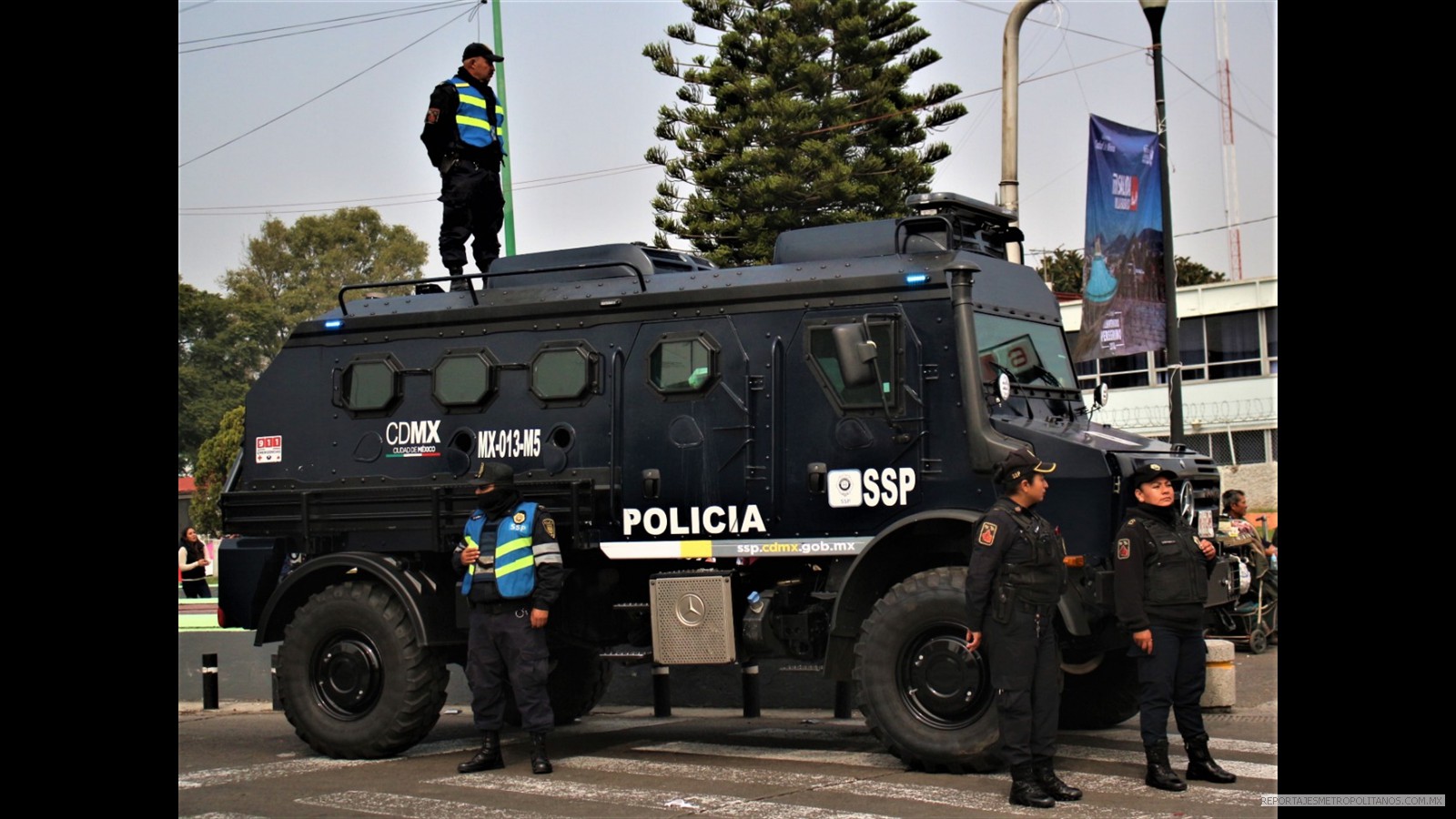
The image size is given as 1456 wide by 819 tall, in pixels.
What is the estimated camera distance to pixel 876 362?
998 cm

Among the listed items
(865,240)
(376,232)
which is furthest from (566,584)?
(376,232)

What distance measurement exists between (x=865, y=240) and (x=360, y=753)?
16.7 feet

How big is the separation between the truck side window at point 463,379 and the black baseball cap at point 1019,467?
411 centimetres

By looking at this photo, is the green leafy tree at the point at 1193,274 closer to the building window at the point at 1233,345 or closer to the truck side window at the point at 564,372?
the building window at the point at 1233,345

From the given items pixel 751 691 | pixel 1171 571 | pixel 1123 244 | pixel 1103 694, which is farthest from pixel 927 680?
pixel 1123 244

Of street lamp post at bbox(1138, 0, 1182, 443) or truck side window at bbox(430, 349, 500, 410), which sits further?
street lamp post at bbox(1138, 0, 1182, 443)

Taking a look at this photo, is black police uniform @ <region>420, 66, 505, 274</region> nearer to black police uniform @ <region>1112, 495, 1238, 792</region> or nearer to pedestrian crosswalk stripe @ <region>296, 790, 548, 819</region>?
pedestrian crosswalk stripe @ <region>296, 790, 548, 819</region>

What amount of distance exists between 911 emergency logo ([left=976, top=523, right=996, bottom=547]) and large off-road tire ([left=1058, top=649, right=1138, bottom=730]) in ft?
9.11

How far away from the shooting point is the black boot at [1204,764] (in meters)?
9.01

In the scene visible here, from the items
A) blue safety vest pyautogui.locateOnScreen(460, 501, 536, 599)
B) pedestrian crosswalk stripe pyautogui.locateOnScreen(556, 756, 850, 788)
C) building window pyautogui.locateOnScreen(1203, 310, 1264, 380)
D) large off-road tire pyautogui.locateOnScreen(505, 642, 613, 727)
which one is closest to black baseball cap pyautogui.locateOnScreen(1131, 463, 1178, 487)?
pedestrian crosswalk stripe pyautogui.locateOnScreen(556, 756, 850, 788)

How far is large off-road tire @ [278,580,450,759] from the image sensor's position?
1090 cm
